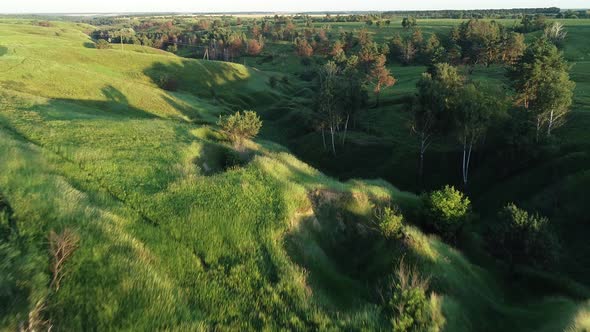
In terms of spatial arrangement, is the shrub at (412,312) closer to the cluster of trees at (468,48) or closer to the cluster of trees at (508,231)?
the cluster of trees at (508,231)

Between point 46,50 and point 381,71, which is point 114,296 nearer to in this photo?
point 381,71

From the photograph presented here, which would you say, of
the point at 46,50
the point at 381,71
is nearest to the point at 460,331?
the point at 381,71

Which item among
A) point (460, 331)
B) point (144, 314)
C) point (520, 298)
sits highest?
point (144, 314)

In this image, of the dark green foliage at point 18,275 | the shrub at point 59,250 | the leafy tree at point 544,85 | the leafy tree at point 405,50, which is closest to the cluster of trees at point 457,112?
the leafy tree at point 544,85

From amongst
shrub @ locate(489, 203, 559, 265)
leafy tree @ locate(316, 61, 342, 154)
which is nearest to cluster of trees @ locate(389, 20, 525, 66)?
leafy tree @ locate(316, 61, 342, 154)

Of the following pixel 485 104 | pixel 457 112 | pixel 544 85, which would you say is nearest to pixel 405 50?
pixel 544 85

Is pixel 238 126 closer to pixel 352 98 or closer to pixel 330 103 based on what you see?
pixel 330 103
